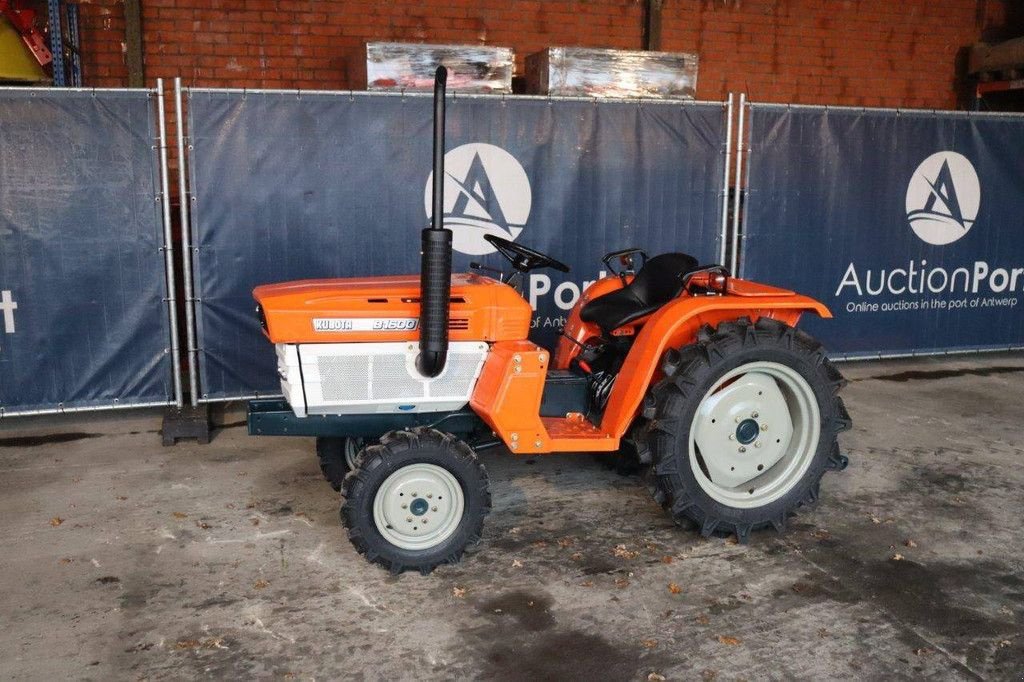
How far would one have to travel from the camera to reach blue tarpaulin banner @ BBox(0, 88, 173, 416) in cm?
562

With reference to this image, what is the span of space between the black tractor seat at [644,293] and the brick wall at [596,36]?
354 centimetres

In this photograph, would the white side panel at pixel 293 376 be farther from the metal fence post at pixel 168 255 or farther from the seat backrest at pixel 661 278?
the metal fence post at pixel 168 255

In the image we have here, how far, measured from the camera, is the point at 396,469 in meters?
3.72

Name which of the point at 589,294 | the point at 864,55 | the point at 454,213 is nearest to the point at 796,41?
the point at 864,55

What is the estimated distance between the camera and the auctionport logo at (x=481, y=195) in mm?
6195

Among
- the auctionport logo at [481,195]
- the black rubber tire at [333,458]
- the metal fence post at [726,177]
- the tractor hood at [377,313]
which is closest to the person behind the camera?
the tractor hood at [377,313]

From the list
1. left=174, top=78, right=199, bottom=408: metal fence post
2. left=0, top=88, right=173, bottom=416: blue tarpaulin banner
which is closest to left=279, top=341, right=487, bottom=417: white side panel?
left=174, top=78, right=199, bottom=408: metal fence post

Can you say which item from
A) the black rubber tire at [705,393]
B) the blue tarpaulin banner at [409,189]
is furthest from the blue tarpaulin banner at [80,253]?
the black rubber tire at [705,393]

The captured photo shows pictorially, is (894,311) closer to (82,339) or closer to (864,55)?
(864,55)

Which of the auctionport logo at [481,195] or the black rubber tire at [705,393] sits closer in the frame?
the black rubber tire at [705,393]

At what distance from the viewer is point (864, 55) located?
960 centimetres

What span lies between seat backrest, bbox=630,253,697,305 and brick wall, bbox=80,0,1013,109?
3.55 m

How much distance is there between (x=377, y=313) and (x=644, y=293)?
144cm

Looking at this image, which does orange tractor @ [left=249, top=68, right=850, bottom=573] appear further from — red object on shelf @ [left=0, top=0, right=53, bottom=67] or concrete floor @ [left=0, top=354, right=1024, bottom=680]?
red object on shelf @ [left=0, top=0, right=53, bottom=67]
